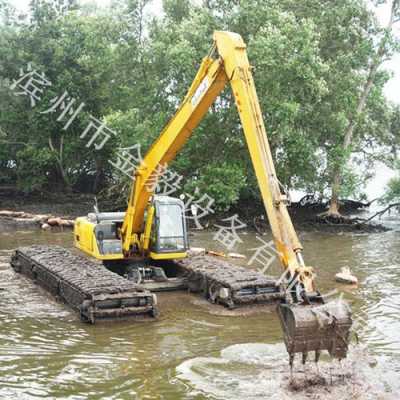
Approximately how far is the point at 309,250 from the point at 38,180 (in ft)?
54.7

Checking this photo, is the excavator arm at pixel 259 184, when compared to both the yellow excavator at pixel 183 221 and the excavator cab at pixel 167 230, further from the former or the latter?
the excavator cab at pixel 167 230

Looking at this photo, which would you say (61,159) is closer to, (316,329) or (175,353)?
(175,353)

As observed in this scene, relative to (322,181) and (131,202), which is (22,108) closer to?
(322,181)

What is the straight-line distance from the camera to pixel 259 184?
1055cm

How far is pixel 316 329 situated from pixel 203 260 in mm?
6755

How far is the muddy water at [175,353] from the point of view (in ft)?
27.6

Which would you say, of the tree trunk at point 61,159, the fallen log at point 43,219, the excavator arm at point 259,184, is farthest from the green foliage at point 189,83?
the excavator arm at point 259,184

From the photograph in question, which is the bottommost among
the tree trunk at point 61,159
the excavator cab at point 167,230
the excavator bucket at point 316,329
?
the excavator bucket at point 316,329

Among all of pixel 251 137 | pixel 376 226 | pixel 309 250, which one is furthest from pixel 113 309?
pixel 376 226

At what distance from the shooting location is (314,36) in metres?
26.0

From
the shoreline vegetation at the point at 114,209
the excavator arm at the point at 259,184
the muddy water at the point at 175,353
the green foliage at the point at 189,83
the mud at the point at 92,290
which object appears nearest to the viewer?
the muddy water at the point at 175,353

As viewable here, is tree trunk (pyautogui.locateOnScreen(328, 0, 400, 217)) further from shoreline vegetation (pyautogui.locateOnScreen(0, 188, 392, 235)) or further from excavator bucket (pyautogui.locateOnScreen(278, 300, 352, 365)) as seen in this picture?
excavator bucket (pyautogui.locateOnScreen(278, 300, 352, 365))

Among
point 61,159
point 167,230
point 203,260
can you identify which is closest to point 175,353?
point 167,230

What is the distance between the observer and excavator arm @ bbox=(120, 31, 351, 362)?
28.2 feet
